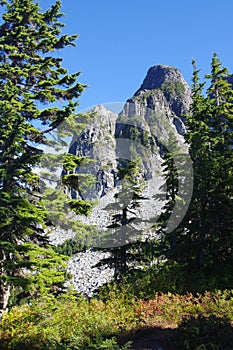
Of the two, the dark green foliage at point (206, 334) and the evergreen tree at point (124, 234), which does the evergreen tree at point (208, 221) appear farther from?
the dark green foliage at point (206, 334)

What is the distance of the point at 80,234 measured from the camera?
49.2ft

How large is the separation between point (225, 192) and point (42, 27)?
13108 millimetres

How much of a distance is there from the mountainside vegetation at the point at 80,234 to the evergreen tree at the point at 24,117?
5 cm

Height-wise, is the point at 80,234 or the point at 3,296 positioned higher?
the point at 80,234

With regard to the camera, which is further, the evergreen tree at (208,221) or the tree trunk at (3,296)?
the evergreen tree at (208,221)

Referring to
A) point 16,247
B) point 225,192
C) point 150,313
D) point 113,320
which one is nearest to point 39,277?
point 16,247

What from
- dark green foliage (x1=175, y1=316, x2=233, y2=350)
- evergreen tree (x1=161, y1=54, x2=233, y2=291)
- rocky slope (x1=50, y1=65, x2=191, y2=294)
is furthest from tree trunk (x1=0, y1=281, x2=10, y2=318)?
rocky slope (x1=50, y1=65, x2=191, y2=294)

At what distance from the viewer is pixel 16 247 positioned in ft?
36.4

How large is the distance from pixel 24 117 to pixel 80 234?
18.8 ft

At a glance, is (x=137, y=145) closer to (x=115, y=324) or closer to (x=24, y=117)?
(x=24, y=117)

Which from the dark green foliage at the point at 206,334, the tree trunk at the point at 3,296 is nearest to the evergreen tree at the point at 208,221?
the dark green foliage at the point at 206,334

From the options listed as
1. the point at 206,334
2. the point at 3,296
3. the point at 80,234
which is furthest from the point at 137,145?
the point at 206,334

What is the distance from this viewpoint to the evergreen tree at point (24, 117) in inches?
450

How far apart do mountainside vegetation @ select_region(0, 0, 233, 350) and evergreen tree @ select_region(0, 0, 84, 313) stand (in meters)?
0.05
